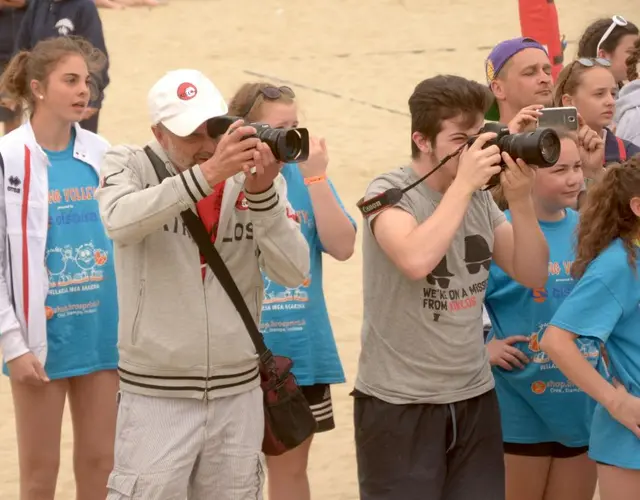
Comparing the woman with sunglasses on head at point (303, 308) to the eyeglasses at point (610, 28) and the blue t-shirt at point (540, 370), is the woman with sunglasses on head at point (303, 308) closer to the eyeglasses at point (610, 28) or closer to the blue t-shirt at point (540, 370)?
the blue t-shirt at point (540, 370)

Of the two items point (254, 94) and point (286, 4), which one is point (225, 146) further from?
point (286, 4)

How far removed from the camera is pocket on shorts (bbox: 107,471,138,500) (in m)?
3.90

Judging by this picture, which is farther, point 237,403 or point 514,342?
point 514,342

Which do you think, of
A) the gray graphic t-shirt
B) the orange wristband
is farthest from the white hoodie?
the gray graphic t-shirt

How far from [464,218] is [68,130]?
179cm

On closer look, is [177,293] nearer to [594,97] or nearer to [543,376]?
[543,376]

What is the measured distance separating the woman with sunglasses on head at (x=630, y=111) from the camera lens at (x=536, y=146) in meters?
2.31

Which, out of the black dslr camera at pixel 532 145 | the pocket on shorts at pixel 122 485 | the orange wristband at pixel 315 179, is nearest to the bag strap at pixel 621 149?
the orange wristband at pixel 315 179

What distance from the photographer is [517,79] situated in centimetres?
575

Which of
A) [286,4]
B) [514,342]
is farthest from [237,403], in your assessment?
[286,4]

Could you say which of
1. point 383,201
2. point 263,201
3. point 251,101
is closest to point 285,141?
point 263,201

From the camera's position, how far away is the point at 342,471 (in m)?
6.43

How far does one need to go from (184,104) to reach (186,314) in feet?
2.04

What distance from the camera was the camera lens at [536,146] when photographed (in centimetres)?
399
